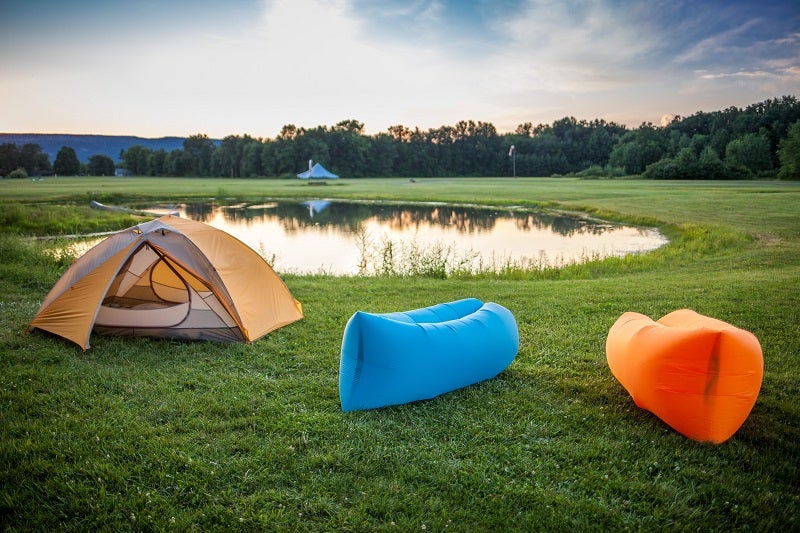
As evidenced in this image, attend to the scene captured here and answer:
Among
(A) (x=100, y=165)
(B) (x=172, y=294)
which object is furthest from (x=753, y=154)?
(A) (x=100, y=165)

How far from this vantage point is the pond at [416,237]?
48.8ft

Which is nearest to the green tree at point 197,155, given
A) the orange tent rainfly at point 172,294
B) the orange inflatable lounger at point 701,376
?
the orange tent rainfly at point 172,294

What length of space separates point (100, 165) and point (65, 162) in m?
26.8

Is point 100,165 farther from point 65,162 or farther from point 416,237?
point 416,237

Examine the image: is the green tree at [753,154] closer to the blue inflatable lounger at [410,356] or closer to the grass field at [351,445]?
the grass field at [351,445]

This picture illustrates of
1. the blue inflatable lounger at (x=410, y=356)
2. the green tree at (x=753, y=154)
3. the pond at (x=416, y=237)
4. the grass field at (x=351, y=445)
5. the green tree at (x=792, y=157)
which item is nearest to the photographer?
the grass field at (x=351, y=445)

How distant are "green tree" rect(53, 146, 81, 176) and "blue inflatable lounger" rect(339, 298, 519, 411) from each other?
70.6 metres

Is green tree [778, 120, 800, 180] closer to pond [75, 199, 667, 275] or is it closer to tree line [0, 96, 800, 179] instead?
tree line [0, 96, 800, 179]

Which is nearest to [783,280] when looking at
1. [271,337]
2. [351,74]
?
[271,337]

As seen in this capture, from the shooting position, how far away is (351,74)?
32969 millimetres

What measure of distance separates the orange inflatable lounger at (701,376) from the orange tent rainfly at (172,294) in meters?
4.97

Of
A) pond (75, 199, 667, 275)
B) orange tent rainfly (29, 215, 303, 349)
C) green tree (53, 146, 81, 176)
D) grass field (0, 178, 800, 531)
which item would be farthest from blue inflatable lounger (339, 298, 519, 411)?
green tree (53, 146, 81, 176)

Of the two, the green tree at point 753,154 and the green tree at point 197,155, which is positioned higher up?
the green tree at point 197,155

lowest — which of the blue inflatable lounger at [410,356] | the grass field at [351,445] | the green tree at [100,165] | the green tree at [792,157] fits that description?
the grass field at [351,445]
